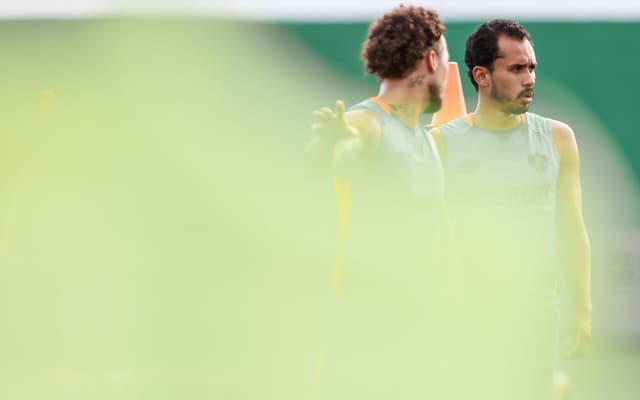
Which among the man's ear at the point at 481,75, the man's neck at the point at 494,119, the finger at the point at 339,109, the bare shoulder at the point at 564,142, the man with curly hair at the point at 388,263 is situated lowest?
the man with curly hair at the point at 388,263

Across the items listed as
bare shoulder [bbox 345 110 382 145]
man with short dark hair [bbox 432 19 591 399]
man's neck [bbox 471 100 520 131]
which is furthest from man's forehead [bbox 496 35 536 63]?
bare shoulder [bbox 345 110 382 145]

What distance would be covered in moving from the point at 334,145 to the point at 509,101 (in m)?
0.94

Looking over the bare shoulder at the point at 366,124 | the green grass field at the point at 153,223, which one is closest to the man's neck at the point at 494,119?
the bare shoulder at the point at 366,124

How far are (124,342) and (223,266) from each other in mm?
253

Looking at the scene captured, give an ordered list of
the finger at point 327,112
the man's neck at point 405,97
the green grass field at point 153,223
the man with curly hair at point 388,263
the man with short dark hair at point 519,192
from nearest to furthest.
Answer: the green grass field at point 153,223 < the finger at point 327,112 < the man with curly hair at point 388,263 < the man's neck at point 405,97 < the man with short dark hair at point 519,192

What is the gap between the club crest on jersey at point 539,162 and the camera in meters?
3.07

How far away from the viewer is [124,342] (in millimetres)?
2236

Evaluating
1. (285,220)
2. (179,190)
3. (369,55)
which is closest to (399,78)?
(369,55)

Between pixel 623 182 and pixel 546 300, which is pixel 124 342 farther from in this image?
pixel 623 182

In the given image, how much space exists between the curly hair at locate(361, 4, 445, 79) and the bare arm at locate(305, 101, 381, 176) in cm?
35

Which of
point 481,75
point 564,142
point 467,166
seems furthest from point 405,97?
point 564,142

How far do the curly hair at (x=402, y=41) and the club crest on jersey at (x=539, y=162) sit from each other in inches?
18.1

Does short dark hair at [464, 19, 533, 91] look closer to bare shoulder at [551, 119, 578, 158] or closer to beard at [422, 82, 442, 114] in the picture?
bare shoulder at [551, 119, 578, 158]

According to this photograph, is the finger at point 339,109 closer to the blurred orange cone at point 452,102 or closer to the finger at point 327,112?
the finger at point 327,112
